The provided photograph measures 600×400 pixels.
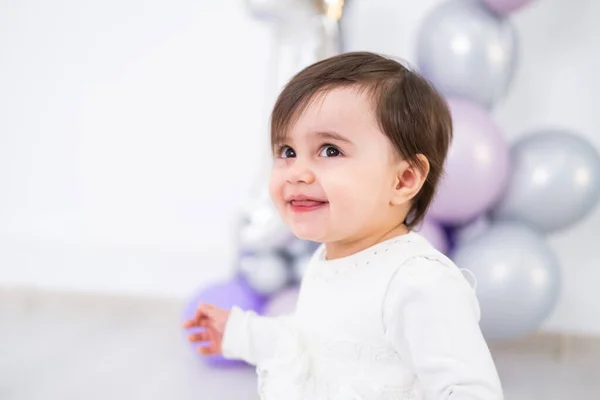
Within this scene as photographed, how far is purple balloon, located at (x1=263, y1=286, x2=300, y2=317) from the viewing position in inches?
75.3

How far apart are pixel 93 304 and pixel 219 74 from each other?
3.44 ft

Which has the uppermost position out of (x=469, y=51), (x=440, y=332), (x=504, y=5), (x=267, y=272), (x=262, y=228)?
(x=504, y=5)

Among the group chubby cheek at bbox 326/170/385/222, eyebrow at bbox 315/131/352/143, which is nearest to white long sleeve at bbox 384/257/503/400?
chubby cheek at bbox 326/170/385/222

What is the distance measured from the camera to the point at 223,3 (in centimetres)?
261

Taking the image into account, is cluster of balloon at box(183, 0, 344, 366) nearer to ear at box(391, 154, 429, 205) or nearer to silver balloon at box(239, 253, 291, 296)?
silver balloon at box(239, 253, 291, 296)

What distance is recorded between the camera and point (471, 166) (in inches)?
70.9

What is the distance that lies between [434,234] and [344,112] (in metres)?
0.95

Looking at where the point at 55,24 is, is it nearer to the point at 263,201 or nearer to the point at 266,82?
the point at 266,82

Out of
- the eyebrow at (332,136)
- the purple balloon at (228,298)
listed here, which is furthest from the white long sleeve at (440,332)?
the purple balloon at (228,298)

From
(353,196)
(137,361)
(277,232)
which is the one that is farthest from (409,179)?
(137,361)

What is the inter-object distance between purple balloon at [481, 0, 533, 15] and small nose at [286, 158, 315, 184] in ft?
3.63

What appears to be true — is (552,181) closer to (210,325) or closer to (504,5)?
(504,5)

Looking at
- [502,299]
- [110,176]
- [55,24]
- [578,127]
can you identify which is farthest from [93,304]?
[578,127]

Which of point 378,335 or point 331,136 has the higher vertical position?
point 331,136
